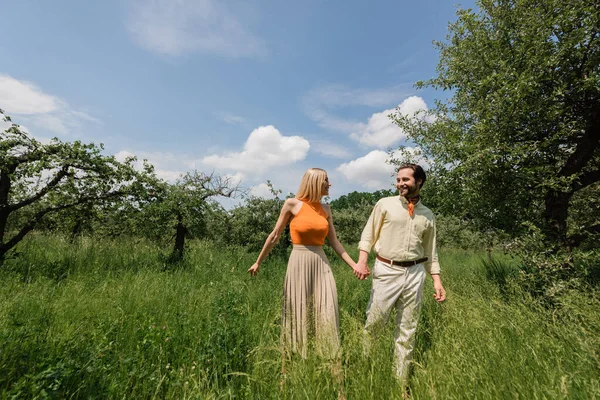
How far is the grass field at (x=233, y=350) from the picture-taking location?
2.20 metres

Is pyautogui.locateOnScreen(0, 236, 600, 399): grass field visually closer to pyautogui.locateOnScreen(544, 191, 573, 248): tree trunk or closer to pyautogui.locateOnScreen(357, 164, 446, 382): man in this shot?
pyautogui.locateOnScreen(357, 164, 446, 382): man

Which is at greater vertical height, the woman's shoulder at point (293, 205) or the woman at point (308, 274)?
the woman's shoulder at point (293, 205)

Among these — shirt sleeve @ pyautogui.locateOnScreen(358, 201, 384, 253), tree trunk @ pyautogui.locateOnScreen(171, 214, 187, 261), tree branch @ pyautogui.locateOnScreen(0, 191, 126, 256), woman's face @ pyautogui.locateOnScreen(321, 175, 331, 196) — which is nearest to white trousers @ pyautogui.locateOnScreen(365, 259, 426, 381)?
shirt sleeve @ pyautogui.locateOnScreen(358, 201, 384, 253)

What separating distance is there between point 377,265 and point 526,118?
446cm

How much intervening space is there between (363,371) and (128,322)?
2.62m

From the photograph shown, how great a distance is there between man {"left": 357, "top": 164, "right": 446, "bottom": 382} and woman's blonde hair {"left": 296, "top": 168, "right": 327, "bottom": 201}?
0.67 metres

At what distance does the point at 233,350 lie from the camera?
2.90 meters

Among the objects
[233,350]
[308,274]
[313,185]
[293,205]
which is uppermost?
[313,185]

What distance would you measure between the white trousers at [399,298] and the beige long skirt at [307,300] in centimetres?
44

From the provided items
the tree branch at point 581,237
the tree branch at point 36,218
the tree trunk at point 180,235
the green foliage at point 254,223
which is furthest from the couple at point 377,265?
the green foliage at point 254,223

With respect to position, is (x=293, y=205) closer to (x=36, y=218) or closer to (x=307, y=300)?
(x=307, y=300)

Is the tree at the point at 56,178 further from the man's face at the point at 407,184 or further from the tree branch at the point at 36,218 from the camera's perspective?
the man's face at the point at 407,184

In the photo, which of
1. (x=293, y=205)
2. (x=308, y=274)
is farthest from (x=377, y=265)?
(x=293, y=205)

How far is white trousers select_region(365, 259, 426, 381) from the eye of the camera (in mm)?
2969
